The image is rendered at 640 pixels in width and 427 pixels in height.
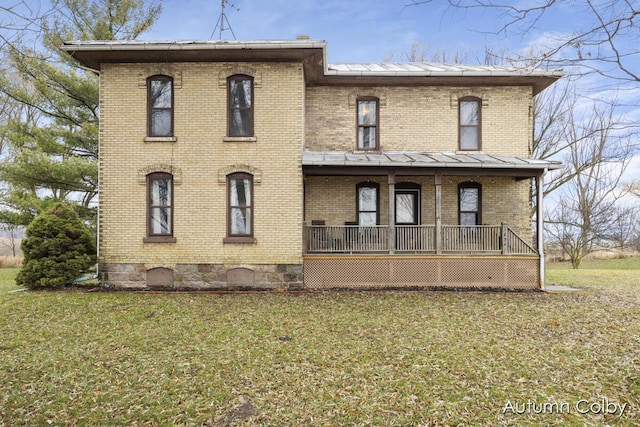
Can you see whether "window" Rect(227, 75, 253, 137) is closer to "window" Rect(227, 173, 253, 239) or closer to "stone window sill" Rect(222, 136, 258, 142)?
"stone window sill" Rect(222, 136, 258, 142)

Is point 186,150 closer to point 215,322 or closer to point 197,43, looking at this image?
point 197,43

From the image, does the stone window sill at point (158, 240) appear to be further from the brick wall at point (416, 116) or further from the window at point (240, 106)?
the brick wall at point (416, 116)

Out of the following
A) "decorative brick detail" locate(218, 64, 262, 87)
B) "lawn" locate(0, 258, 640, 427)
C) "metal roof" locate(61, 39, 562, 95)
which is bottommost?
"lawn" locate(0, 258, 640, 427)

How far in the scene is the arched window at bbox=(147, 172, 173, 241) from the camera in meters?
11.0

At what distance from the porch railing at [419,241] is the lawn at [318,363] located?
251 centimetres

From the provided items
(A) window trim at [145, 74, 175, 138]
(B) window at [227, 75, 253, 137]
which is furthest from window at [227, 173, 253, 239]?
(A) window trim at [145, 74, 175, 138]

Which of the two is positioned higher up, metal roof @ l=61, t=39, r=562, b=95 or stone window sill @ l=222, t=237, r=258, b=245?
metal roof @ l=61, t=39, r=562, b=95

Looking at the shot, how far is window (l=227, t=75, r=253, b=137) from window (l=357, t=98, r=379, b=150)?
3794mm

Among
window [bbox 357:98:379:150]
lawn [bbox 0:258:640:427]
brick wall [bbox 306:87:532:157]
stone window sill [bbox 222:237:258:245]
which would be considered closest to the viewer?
lawn [bbox 0:258:640:427]

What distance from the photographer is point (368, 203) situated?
1296 centimetres

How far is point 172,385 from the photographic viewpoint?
4.66m

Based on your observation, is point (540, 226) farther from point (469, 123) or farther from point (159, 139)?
point (159, 139)

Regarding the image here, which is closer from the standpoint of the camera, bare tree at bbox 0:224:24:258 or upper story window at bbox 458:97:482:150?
upper story window at bbox 458:97:482:150

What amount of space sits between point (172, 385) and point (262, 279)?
6190 millimetres
